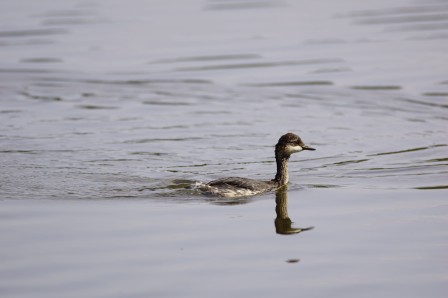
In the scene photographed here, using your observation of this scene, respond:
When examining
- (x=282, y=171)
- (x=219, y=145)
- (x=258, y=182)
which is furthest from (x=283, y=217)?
(x=219, y=145)

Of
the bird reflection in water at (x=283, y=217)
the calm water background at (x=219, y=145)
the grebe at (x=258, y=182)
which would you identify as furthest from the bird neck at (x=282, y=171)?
the calm water background at (x=219, y=145)

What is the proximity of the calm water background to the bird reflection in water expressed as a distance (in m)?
0.12

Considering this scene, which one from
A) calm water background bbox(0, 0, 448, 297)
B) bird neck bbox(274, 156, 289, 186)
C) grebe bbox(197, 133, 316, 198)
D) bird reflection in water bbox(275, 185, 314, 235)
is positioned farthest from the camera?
bird neck bbox(274, 156, 289, 186)

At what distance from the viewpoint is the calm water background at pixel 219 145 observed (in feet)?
35.1

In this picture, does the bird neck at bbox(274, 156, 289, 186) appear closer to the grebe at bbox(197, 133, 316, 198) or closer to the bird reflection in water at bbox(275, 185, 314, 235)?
the grebe at bbox(197, 133, 316, 198)

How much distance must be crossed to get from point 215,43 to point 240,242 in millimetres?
15334

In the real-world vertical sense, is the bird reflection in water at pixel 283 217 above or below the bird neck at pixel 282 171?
below

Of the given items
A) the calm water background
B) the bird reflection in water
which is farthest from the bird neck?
the calm water background

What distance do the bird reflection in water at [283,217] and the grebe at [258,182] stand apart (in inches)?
7.3

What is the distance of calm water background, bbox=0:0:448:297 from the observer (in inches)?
421

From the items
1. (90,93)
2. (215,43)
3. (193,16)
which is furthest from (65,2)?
(90,93)

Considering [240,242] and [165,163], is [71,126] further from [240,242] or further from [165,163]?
[240,242]

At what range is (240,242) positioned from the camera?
1165cm

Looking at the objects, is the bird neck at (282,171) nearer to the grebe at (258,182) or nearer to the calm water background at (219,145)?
the grebe at (258,182)
